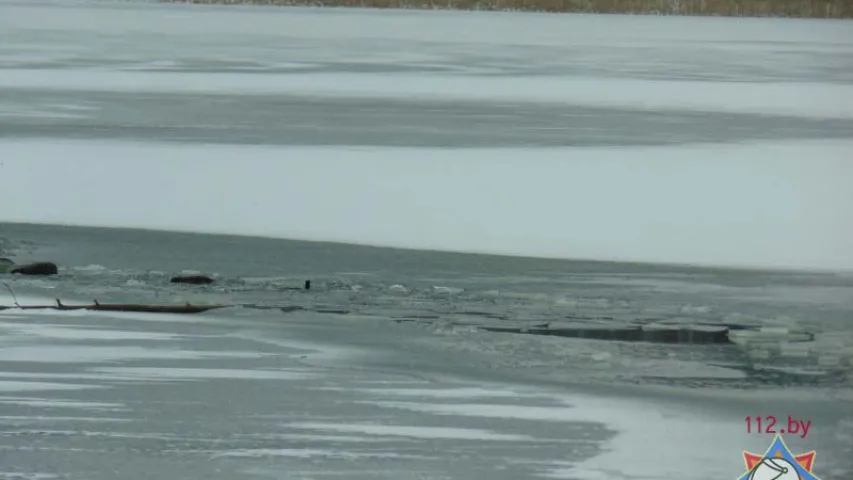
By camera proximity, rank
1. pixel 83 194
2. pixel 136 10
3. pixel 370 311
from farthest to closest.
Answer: pixel 136 10 → pixel 83 194 → pixel 370 311

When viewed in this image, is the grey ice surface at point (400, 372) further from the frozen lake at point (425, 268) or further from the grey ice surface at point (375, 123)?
the grey ice surface at point (375, 123)

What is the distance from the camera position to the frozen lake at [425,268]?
3176mm

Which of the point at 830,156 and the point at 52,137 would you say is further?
the point at 52,137

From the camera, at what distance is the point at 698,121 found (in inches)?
255

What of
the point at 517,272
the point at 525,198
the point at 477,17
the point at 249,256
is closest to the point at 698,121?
the point at 525,198

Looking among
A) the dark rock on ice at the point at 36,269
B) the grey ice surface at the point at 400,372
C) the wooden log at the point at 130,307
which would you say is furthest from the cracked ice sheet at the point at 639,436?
the dark rock on ice at the point at 36,269

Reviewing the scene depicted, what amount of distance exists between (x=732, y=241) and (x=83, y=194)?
8.67ft

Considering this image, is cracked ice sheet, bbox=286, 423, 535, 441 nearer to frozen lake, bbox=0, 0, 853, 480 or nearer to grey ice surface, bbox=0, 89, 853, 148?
frozen lake, bbox=0, 0, 853, 480

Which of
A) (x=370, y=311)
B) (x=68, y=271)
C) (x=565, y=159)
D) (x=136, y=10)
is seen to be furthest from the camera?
(x=136, y=10)

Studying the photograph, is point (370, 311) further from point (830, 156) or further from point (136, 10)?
point (136, 10)

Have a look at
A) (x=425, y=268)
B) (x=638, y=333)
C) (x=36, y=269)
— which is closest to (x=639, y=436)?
(x=638, y=333)

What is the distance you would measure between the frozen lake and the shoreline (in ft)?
7.94

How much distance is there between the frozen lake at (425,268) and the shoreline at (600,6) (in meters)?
2.42

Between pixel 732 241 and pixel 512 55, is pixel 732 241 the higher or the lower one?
the lower one
